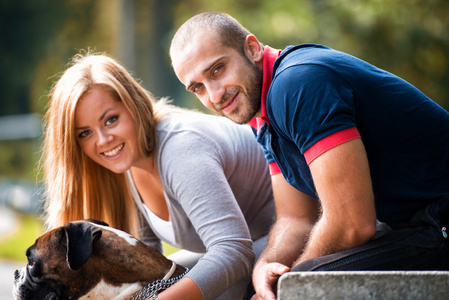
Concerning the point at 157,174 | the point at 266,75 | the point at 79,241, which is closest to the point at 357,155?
the point at 266,75

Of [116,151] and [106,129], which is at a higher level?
[106,129]

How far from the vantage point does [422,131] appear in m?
2.35

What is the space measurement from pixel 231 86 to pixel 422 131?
3.02ft

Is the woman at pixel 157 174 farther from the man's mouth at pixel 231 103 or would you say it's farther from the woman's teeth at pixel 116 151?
the man's mouth at pixel 231 103

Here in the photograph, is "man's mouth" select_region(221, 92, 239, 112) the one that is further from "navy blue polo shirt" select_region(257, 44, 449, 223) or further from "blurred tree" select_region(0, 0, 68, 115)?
"blurred tree" select_region(0, 0, 68, 115)

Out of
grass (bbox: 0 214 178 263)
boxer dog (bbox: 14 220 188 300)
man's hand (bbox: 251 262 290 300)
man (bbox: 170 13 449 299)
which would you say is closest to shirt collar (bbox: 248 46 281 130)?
man (bbox: 170 13 449 299)

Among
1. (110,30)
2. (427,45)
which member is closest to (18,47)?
(110,30)

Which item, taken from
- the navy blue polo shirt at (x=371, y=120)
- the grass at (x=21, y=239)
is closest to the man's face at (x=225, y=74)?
the navy blue polo shirt at (x=371, y=120)

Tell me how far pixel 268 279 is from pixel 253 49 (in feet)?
3.76

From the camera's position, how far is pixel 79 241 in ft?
8.81

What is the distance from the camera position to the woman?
9.36 ft

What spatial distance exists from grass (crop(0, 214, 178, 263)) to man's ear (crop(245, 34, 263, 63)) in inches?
243

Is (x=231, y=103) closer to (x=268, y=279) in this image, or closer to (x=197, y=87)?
(x=197, y=87)

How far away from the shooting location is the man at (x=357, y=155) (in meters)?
2.19
